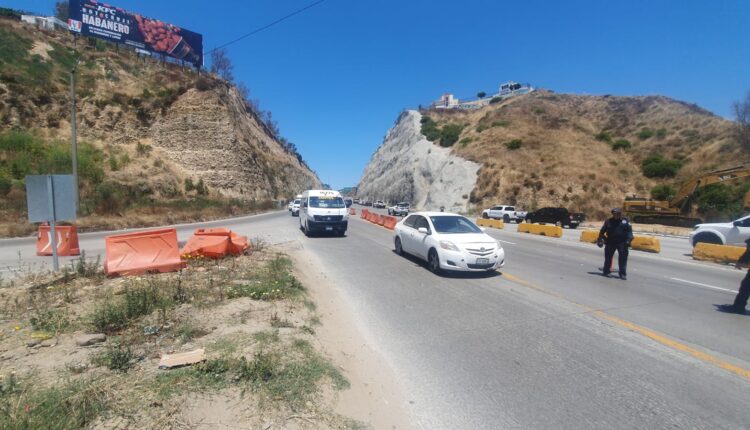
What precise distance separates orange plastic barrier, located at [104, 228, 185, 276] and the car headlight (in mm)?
6259

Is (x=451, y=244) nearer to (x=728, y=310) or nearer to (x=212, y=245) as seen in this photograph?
(x=728, y=310)

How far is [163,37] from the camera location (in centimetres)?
5159

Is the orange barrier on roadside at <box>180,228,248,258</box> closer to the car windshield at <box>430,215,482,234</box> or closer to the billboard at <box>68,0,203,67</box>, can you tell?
the car windshield at <box>430,215,482,234</box>

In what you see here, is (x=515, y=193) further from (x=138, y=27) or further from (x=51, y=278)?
(x=138, y=27)

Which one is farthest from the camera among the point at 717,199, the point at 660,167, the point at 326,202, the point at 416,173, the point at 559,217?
the point at 416,173

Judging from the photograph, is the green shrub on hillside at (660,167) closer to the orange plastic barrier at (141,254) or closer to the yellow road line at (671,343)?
the yellow road line at (671,343)

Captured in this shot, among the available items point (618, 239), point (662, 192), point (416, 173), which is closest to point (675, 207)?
point (662, 192)

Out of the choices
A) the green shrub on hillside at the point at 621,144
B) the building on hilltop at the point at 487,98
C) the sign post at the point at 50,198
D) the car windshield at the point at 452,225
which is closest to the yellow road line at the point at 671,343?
the car windshield at the point at 452,225

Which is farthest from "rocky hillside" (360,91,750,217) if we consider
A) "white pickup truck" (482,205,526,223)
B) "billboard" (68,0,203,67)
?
"billboard" (68,0,203,67)

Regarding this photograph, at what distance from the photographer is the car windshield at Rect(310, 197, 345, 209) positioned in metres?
19.3

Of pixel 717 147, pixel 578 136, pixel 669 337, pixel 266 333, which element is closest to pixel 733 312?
pixel 669 337

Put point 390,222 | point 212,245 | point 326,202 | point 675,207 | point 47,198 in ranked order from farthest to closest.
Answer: point 675,207 → point 390,222 → point 326,202 → point 212,245 → point 47,198

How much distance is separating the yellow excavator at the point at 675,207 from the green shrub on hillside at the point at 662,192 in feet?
40.3

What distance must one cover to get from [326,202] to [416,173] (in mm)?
47963
